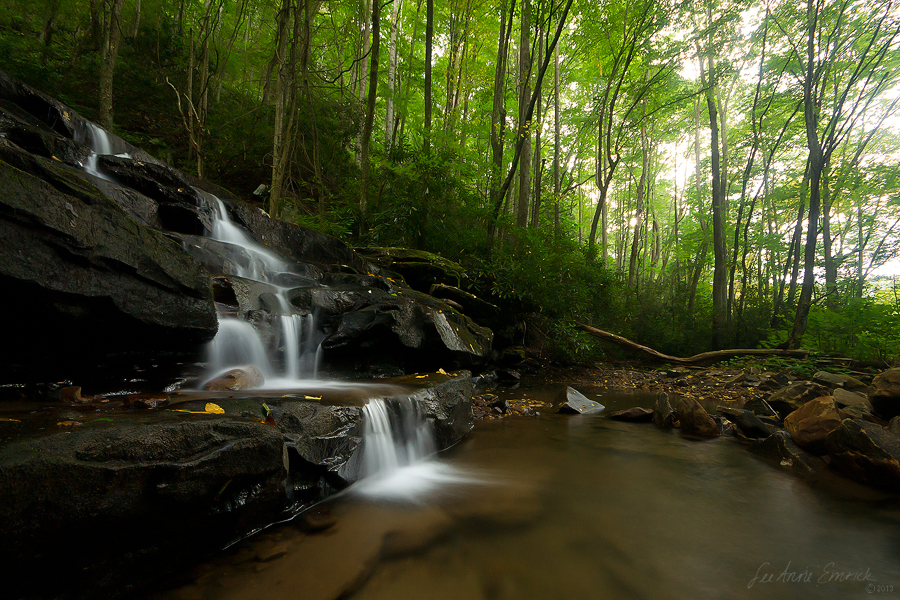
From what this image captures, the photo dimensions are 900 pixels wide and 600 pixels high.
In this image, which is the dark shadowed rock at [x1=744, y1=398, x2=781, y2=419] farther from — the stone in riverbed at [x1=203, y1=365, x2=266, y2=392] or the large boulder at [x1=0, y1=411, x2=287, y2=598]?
the stone in riverbed at [x1=203, y1=365, x2=266, y2=392]

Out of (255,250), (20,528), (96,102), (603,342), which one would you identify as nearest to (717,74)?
(603,342)

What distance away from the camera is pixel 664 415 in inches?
217

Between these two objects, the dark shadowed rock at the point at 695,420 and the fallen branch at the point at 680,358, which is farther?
the fallen branch at the point at 680,358

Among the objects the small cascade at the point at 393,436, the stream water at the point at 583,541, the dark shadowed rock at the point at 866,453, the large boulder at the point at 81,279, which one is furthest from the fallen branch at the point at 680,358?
the large boulder at the point at 81,279

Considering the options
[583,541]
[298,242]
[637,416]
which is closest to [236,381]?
[583,541]

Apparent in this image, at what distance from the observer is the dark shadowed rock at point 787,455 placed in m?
3.80

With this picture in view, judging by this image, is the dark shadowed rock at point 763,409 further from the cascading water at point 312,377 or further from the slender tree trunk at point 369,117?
the slender tree trunk at point 369,117

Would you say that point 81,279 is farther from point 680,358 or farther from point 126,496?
point 680,358

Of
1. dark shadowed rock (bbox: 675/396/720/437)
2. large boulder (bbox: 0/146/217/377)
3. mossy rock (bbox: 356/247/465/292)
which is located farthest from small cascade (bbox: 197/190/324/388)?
dark shadowed rock (bbox: 675/396/720/437)

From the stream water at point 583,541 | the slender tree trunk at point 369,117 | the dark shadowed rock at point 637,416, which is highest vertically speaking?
the slender tree trunk at point 369,117

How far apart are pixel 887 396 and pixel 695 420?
2001 millimetres

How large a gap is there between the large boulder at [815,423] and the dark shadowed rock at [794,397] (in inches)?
39.7

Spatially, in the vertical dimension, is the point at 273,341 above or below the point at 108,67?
below

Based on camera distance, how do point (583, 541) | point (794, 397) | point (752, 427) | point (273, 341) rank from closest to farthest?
1. point (583, 541)
2. point (273, 341)
3. point (752, 427)
4. point (794, 397)
